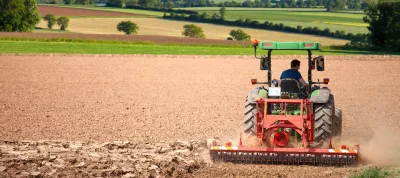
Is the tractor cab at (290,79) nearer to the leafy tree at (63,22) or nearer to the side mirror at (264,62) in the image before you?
the side mirror at (264,62)

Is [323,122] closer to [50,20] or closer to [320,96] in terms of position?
[320,96]

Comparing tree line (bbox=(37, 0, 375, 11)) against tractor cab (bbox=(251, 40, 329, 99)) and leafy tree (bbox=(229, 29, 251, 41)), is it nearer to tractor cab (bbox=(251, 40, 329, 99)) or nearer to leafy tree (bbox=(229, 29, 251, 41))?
leafy tree (bbox=(229, 29, 251, 41))

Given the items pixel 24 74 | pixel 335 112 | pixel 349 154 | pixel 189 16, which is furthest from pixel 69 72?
pixel 189 16

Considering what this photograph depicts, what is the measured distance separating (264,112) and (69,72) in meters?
21.3

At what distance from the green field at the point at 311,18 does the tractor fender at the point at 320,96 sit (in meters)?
74.5

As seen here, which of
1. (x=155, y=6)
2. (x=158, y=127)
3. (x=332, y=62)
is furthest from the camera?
(x=155, y=6)

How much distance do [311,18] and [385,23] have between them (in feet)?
107

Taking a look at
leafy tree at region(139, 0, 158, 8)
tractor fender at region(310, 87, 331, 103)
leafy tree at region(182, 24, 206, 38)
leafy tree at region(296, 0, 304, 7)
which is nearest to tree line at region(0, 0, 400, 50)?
leafy tree at region(182, 24, 206, 38)

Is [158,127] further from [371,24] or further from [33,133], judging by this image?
[371,24]

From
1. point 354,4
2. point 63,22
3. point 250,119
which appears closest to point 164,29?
point 63,22

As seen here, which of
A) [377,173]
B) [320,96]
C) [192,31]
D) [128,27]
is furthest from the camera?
[128,27]

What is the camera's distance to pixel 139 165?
526 inches

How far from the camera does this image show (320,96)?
14328mm

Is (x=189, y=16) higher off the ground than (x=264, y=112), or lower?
lower
